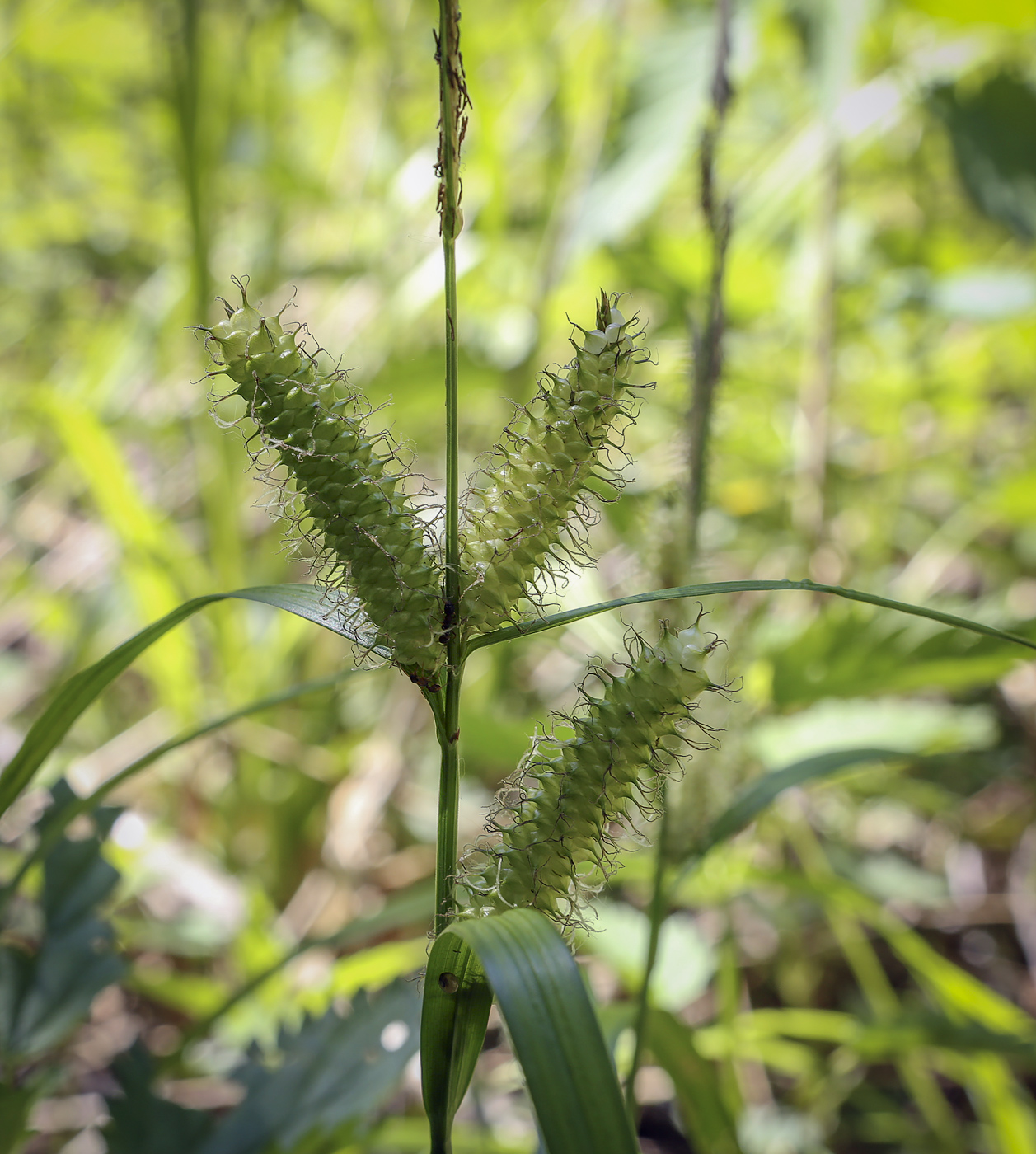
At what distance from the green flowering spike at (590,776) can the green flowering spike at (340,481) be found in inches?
3.5

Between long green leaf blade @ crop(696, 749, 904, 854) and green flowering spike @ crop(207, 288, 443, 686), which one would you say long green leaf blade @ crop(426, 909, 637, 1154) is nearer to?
green flowering spike @ crop(207, 288, 443, 686)

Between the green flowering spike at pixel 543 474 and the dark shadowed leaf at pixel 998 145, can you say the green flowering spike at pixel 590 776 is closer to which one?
the green flowering spike at pixel 543 474

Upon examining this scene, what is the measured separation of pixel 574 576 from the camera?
92 centimetres

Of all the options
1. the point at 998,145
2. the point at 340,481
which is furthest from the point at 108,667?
the point at 998,145

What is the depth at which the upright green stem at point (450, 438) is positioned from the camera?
394mm

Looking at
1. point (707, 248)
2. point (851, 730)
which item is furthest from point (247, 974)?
point (707, 248)

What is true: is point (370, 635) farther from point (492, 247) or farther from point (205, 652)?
point (205, 652)

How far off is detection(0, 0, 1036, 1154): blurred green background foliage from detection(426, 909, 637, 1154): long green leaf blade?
400mm

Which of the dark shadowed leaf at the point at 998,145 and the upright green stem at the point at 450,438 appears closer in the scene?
the upright green stem at the point at 450,438

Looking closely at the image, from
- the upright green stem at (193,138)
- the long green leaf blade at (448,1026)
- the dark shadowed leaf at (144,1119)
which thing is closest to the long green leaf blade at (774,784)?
the long green leaf blade at (448,1026)

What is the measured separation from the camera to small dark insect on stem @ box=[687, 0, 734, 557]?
637 millimetres

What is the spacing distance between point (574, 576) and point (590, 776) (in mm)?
516

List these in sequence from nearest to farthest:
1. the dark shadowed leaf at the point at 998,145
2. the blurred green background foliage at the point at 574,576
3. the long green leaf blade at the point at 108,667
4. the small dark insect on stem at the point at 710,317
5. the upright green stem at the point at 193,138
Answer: the long green leaf blade at the point at 108,667, the small dark insect on stem at the point at 710,317, the blurred green background foliage at the point at 574,576, the upright green stem at the point at 193,138, the dark shadowed leaf at the point at 998,145

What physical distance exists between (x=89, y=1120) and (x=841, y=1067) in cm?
107
